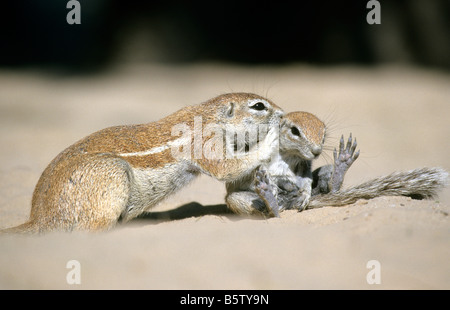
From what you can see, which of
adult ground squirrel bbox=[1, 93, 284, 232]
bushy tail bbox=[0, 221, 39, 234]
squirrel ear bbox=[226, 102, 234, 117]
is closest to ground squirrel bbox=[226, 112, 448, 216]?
adult ground squirrel bbox=[1, 93, 284, 232]

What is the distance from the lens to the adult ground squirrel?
4.95 meters

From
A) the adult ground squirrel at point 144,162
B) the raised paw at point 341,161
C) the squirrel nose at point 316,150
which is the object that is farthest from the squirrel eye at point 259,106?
the raised paw at point 341,161

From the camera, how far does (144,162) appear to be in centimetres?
545

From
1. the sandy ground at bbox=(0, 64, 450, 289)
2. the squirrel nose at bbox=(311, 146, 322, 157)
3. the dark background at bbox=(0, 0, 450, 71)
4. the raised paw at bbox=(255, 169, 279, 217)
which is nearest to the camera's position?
the sandy ground at bbox=(0, 64, 450, 289)

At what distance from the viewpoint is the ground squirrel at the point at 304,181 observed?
5562mm

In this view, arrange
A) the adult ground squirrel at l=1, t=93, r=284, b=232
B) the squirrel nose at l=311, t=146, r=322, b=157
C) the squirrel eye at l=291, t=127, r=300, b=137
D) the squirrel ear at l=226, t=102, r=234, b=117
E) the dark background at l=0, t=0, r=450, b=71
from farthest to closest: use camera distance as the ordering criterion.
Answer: the dark background at l=0, t=0, r=450, b=71
the squirrel ear at l=226, t=102, r=234, b=117
the squirrel eye at l=291, t=127, r=300, b=137
the squirrel nose at l=311, t=146, r=322, b=157
the adult ground squirrel at l=1, t=93, r=284, b=232

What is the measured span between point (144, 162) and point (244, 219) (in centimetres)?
116

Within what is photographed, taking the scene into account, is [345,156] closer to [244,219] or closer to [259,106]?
[259,106]

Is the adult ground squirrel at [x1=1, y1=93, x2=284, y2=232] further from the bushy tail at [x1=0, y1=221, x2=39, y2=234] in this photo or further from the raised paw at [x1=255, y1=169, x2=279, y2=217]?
the raised paw at [x1=255, y1=169, x2=279, y2=217]

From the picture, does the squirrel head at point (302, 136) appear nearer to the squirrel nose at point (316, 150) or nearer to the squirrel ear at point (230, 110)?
the squirrel nose at point (316, 150)

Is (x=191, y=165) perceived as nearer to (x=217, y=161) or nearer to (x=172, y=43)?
(x=217, y=161)

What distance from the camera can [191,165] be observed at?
5633mm

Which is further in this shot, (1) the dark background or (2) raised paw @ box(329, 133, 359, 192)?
(1) the dark background

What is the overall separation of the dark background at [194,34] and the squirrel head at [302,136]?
10.8 m
